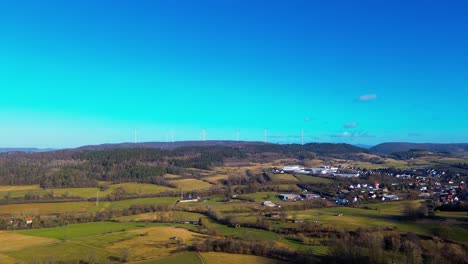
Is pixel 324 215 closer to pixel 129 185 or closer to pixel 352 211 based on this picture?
pixel 352 211

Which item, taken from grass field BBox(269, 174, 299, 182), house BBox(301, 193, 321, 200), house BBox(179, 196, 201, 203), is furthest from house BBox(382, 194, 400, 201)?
house BBox(179, 196, 201, 203)

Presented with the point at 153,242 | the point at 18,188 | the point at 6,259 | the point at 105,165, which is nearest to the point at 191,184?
the point at 105,165

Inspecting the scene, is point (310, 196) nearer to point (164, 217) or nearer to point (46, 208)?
point (164, 217)

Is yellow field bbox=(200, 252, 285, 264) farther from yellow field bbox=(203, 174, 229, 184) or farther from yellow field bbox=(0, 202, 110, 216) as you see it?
yellow field bbox=(203, 174, 229, 184)

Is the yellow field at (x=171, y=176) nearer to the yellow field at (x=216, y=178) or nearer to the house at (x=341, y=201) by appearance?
the yellow field at (x=216, y=178)

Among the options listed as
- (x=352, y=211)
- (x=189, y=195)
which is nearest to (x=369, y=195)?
(x=352, y=211)

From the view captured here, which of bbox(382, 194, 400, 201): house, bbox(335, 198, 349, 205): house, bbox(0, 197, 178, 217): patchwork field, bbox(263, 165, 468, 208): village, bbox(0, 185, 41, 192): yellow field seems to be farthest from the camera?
bbox(0, 185, 41, 192): yellow field

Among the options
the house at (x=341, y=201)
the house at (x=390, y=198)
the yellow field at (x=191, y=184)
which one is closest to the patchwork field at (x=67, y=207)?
the yellow field at (x=191, y=184)
